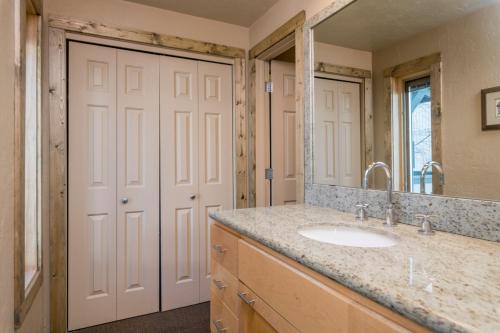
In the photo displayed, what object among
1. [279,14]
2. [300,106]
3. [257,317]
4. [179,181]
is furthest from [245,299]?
[279,14]

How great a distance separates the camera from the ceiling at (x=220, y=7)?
2.20 metres

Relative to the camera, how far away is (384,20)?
55.4 inches

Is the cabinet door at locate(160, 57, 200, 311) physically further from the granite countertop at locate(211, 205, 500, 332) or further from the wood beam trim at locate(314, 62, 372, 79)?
the granite countertop at locate(211, 205, 500, 332)

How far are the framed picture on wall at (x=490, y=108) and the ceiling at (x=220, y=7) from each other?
1674mm

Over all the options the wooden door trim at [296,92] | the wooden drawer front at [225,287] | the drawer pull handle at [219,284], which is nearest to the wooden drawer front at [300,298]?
the wooden drawer front at [225,287]

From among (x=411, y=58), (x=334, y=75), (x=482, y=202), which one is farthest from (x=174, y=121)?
(x=482, y=202)

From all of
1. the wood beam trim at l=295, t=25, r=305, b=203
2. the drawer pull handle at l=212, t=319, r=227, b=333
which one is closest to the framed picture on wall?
the wood beam trim at l=295, t=25, r=305, b=203

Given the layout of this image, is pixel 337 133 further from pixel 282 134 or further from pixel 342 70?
pixel 282 134

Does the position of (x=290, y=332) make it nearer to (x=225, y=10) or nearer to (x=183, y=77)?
(x=183, y=77)

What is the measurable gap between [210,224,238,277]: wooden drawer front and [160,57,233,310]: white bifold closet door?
3.07ft

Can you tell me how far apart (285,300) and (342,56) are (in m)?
1.32

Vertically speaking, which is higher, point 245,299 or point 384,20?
point 384,20

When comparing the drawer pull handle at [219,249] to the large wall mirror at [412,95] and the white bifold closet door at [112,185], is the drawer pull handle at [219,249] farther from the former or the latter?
the white bifold closet door at [112,185]

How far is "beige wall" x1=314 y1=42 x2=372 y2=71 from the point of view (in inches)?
59.5
